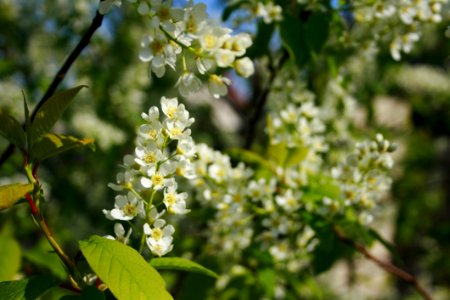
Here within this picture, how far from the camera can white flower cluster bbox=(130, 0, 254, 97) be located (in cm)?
107

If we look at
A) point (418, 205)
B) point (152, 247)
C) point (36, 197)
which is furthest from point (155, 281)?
point (418, 205)

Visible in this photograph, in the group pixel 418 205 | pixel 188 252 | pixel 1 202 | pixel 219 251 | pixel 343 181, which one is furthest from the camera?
pixel 418 205

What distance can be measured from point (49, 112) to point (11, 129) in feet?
0.24

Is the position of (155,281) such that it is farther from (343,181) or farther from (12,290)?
(343,181)

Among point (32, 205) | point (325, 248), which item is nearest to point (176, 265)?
point (32, 205)

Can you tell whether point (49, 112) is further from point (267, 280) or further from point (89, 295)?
point (267, 280)

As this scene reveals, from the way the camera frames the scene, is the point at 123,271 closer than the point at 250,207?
Yes

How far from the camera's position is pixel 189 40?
1.12 meters

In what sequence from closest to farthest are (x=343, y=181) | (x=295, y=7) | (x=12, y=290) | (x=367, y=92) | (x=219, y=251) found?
(x=12, y=290)
(x=343, y=181)
(x=295, y=7)
(x=219, y=251)
(x=367, y=92)

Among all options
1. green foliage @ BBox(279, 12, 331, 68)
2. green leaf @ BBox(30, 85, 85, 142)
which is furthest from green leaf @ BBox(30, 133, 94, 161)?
green foliage @ BBox(279, 12, 331, 68)

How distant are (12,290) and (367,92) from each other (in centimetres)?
246

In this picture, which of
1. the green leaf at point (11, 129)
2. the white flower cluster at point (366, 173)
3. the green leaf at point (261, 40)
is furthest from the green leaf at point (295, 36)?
the green leaf at point (11, 129)

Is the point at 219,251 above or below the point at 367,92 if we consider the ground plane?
below

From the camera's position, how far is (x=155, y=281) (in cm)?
101
